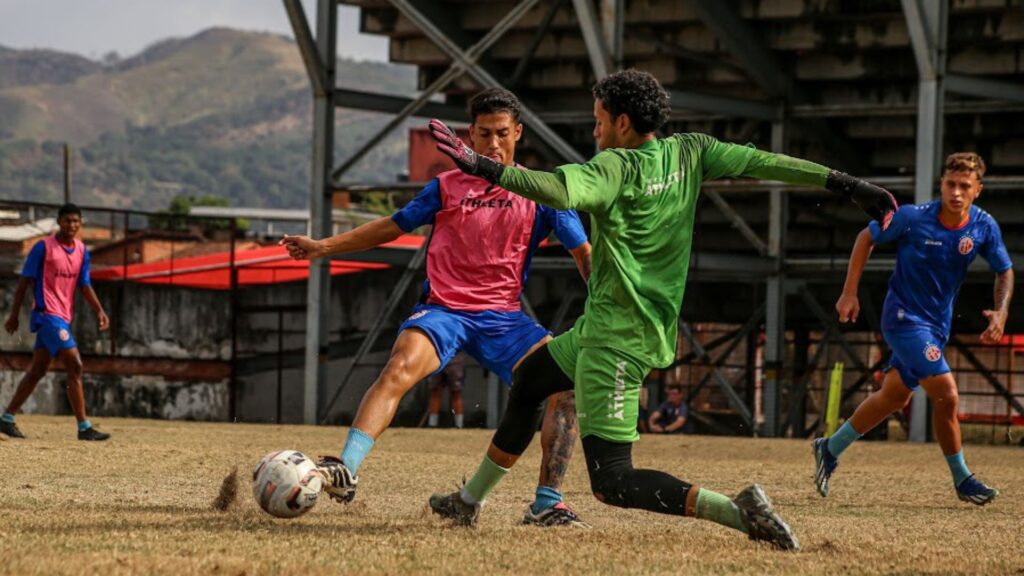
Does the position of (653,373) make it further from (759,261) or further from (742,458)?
(742,458)

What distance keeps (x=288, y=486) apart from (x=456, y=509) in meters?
0.99

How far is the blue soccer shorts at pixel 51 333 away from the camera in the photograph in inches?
616

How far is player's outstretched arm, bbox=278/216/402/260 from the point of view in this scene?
8.04 meters

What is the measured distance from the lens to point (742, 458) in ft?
51.5

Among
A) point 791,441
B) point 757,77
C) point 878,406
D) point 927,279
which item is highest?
point 757,77

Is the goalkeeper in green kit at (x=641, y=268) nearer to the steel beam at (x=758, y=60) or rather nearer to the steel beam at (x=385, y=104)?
the steel beam at (x=758, y=60)

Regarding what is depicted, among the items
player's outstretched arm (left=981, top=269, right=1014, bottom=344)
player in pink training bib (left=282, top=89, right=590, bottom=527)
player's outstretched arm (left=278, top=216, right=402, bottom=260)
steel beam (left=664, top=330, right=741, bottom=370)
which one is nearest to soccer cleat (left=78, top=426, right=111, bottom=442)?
player in pink training bib (left=282, top=89, right=590, bottom=527)

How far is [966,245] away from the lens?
10.9 m

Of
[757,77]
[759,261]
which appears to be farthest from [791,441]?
[757,77]

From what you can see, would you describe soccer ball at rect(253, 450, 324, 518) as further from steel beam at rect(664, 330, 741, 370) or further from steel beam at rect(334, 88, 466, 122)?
steel beam at rect(664, 330, 741, 370)

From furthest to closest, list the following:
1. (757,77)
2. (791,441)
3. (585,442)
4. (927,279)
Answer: (757,77), (791,441), (927,279), (585,442)

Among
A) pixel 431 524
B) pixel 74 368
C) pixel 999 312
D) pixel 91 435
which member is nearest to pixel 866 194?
pixel 431 524

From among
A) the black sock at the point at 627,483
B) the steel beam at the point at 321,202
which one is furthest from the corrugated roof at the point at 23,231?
the black sock at the point at 627,483

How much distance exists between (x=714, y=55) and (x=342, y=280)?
22.0 ft
